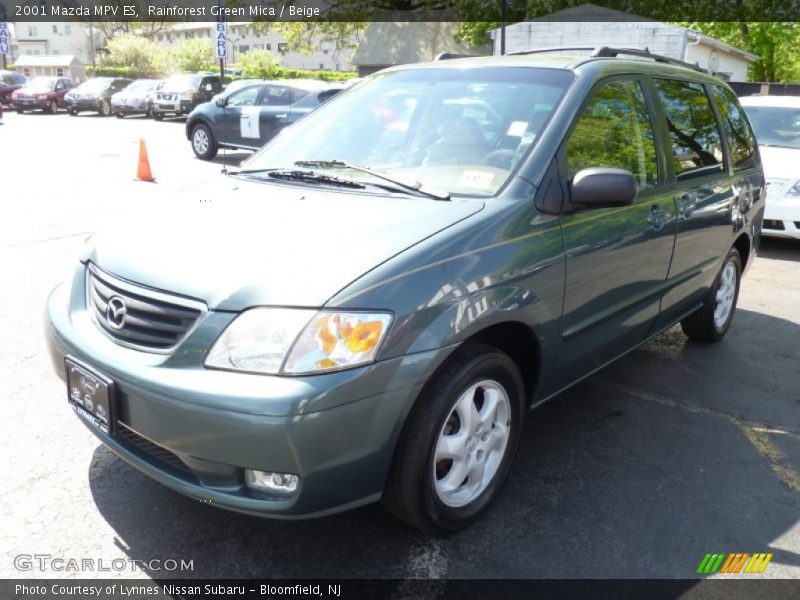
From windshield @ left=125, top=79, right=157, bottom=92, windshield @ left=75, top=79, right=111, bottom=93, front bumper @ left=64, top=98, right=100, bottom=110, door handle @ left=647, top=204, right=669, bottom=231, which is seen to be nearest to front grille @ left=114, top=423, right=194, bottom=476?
door handle @ left=647, top=204, right=669, bottom=231

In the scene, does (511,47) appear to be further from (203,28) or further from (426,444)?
(203,28)

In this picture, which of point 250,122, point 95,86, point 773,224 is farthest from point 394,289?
point 95,86

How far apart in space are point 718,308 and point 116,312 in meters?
4.01

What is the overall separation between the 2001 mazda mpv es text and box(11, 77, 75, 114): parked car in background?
102ft

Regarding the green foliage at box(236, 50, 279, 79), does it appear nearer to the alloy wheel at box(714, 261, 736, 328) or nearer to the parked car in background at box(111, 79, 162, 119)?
the parked car in background at box(111, 79, 162, 119)

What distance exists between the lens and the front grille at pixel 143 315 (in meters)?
2.37

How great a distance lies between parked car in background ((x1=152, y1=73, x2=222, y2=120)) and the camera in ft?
81.9

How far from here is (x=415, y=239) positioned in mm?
2527

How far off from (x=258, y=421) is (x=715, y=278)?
3563 mm

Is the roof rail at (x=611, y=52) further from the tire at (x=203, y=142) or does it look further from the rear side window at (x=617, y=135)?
the tire at (x=203, y=142)

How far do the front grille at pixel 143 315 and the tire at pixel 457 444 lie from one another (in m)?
0.83

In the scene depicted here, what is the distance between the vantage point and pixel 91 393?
2520 millimetres

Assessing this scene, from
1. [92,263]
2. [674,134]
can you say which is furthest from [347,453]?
[674,134]

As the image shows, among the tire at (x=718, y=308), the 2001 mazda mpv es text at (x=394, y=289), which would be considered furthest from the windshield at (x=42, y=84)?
the tire at (x=718, y=308)
